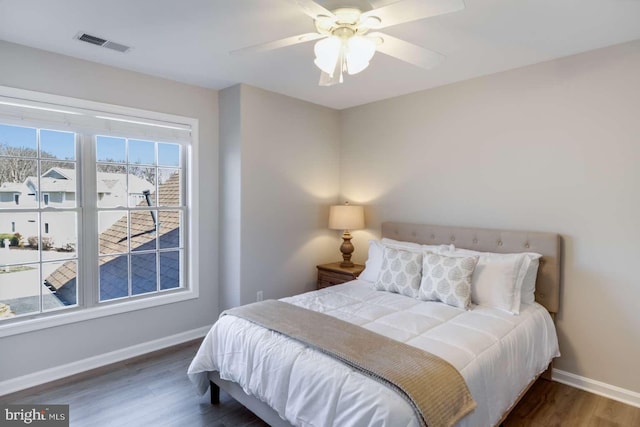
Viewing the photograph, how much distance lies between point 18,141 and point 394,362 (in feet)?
10.1

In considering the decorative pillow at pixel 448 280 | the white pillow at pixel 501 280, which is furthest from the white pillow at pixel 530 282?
the decorative pillow at pixel 448 280

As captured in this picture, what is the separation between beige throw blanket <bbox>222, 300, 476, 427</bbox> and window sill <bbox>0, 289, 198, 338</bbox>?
4.98 ft

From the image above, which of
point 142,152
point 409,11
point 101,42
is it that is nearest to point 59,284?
point 142,152

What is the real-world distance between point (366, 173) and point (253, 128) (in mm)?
1399

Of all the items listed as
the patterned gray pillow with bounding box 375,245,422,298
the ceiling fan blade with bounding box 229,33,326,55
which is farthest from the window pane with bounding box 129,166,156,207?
the patterned gray pillow with bounding box 375,245,422,298

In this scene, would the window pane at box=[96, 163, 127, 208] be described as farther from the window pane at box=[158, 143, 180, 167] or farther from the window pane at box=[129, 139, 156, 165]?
the window pane at box=[158, 143, 180, 167]

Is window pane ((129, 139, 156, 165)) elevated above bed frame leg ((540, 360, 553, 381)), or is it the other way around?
window pane ((129, 139, 156, 165))

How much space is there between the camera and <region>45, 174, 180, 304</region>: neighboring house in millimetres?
2971

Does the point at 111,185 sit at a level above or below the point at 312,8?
below

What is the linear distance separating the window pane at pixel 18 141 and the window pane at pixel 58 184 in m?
0.12

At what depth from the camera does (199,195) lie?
11.8 ft

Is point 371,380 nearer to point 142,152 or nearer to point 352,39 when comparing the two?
point 352,39

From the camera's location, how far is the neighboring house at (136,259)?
2971mm

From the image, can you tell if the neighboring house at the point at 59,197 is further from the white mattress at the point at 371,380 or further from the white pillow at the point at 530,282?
the white pillow at the point at 530,282
